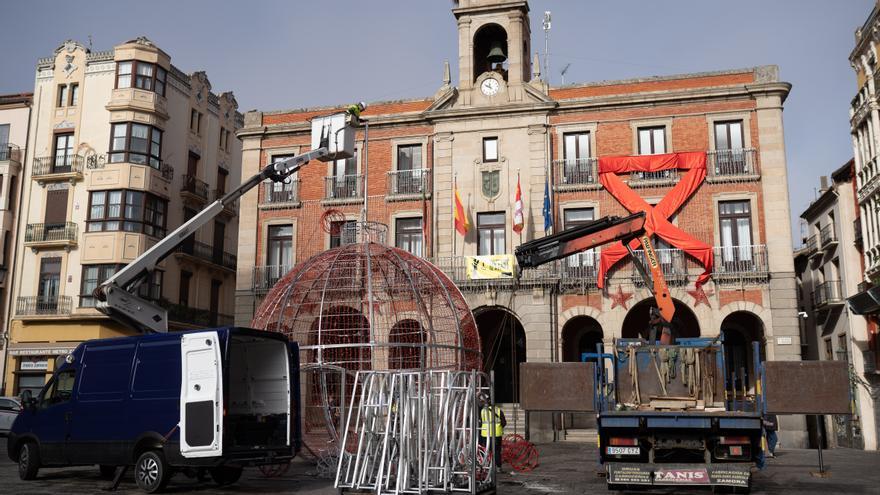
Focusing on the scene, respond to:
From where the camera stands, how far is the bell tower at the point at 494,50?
3356 centimetres

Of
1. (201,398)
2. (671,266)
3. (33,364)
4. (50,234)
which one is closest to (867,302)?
(671,266)

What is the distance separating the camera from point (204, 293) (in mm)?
43312

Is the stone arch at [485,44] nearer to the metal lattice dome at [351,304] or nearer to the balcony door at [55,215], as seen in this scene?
the metal lattice dome at [351,304]

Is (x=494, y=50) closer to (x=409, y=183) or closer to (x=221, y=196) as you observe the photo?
(x=409, y=183)

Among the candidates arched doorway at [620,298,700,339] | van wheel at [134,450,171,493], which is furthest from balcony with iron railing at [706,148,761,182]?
van wheel at [134,450,171,493]

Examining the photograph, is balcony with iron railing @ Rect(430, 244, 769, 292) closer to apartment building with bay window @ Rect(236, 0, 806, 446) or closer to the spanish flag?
apartment building with bay window @ Rect(236, 0, 806, 446)

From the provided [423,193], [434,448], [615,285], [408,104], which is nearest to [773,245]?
[615,285]

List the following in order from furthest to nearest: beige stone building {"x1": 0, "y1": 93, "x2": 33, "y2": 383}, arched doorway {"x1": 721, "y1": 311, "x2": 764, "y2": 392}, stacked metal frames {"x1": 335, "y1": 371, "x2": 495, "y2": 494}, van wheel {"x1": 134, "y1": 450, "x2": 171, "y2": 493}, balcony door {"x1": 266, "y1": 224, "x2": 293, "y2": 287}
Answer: beige stone building {"x1": 0, "y1": 93, "x2": 33, "y2": 383} → balcony door {"x1": 266, "y1": 224, "x2": 293, "y2": 287} → arched doorway {"x1": 721, "y1": 311, "x2": 764, "y2": 392} → van wheel {"x1": 134, "y1": 450, "x2": 171, "y2": 493} → stacked metal frames {"x1": 335, "y1": 371, "x2": 495, "y2": 494}

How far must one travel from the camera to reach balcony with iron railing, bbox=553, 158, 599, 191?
32.4 meters

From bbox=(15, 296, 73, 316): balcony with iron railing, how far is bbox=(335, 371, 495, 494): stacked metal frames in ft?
96.4

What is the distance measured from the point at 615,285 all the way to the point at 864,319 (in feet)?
34.0

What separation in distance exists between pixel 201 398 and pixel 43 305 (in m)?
28.5

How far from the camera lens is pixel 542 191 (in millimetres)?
32438

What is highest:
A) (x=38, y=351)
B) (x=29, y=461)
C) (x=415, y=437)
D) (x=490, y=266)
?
(x=490, y=266)
